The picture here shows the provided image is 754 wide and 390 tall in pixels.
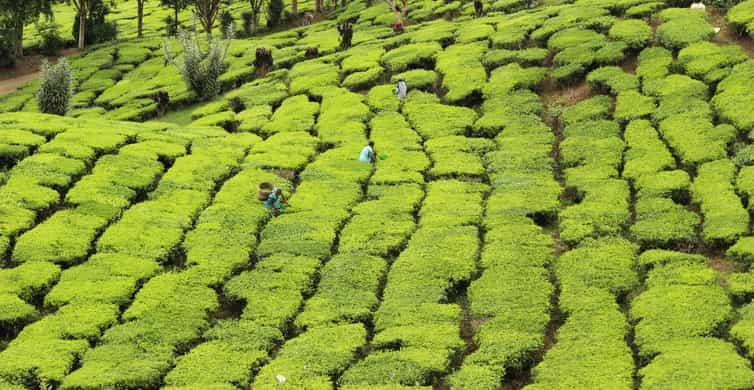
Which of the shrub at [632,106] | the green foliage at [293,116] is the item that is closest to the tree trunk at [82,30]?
the green foliage at [293,116]

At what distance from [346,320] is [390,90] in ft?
54.0

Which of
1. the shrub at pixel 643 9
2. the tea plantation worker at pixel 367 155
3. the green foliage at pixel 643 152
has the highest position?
the shrub at pixel 643 9

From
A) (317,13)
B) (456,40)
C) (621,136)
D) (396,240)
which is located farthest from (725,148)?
(317,13)

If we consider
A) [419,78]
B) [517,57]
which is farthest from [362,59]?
[517,57]

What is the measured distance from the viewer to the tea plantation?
1595 centimetres

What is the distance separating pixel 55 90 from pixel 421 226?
18.3m

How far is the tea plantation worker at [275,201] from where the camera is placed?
74.6 feet

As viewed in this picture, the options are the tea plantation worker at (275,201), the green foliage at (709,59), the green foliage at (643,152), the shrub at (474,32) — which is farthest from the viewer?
the shrub at (474,32)

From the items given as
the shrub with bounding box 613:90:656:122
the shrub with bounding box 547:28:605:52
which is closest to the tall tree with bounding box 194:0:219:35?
the shrub with bounding box 547:28:605:52

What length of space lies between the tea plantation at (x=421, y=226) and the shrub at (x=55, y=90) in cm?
252

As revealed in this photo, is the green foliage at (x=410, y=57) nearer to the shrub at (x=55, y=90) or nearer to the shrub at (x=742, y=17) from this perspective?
the shrub at (x=742, y=17)

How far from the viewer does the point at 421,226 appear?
21719 mm

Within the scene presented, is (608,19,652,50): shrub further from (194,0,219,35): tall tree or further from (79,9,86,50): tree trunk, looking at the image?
(79,9,86,50): tree trunk

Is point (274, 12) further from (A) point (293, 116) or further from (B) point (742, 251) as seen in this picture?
(B) point (742, 251)
